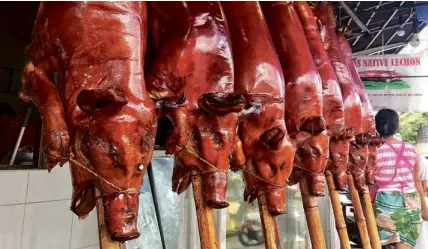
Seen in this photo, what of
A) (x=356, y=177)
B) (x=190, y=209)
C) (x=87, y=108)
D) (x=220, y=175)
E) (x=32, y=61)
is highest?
(x=32, y=61)

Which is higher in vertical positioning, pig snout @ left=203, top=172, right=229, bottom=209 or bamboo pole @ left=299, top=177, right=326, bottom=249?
pig snout @ left=203, top=172, right=229, bottom=209

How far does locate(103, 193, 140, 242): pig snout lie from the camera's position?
0.80m

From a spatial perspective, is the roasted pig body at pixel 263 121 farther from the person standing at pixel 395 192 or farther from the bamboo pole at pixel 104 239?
the person standing at pixel 395 192

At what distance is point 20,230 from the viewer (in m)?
1.94

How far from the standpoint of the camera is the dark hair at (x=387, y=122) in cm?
380

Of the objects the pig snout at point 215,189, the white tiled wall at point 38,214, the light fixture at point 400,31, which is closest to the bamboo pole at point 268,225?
the pig snout at point 215,189

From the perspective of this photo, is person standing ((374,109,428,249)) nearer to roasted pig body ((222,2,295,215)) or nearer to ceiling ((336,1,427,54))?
ceiling ((336,1,427,54))

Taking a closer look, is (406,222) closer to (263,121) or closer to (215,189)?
(263,121)

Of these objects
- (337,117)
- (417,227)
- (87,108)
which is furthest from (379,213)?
(87,108)

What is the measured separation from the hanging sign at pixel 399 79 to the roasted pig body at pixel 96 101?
10.8 ft

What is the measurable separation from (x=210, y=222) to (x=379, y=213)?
10.8 feet

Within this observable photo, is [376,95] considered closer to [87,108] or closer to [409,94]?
[409,94]

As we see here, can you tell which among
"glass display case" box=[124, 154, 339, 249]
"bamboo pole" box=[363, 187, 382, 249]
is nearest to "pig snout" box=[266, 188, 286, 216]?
"bamboo pole" box=[363, 187, 382, 249]

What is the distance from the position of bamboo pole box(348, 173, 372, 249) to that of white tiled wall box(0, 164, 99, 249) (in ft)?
4.82
